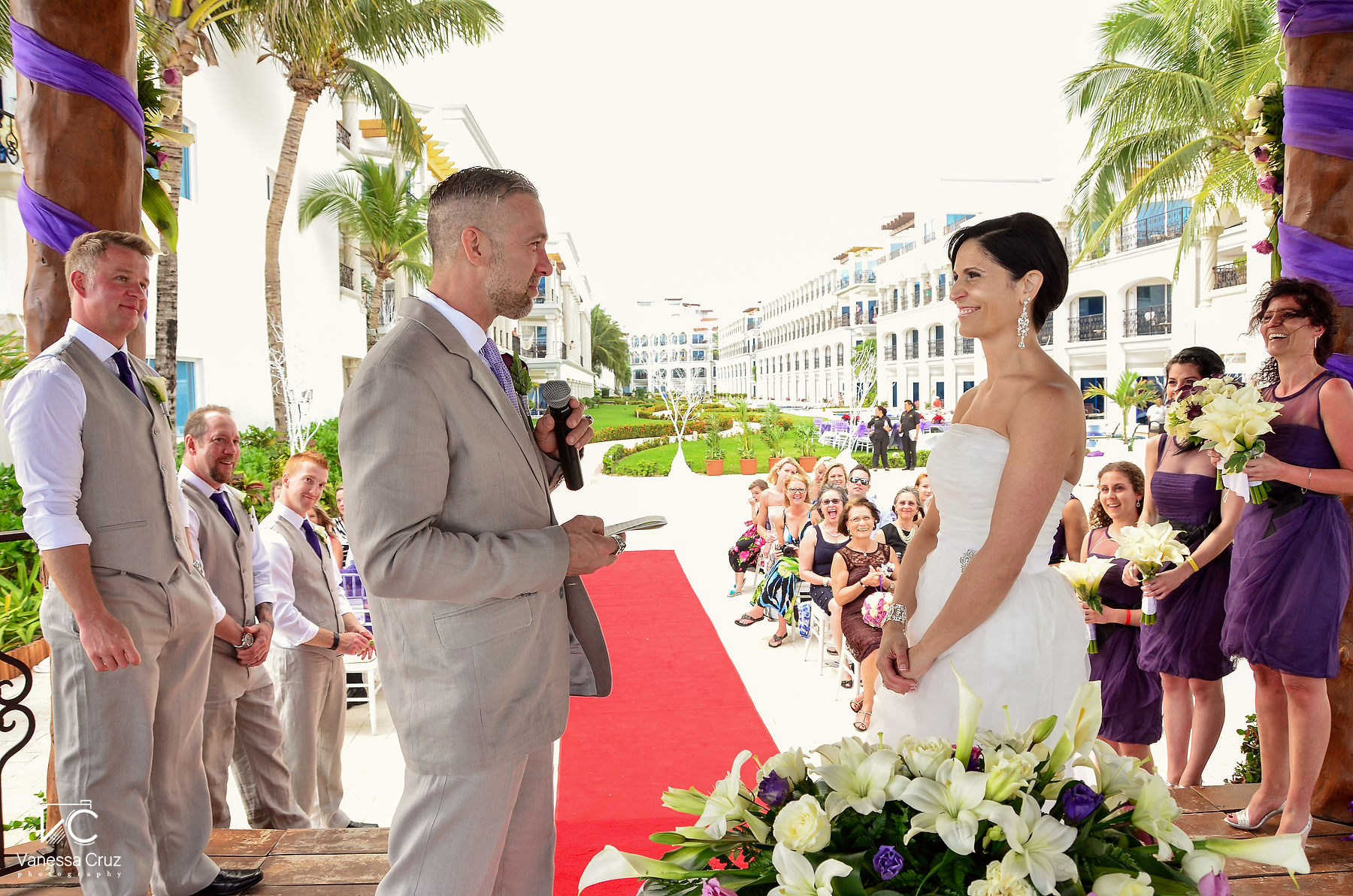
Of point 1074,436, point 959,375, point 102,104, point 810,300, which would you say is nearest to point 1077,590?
point 1074,436

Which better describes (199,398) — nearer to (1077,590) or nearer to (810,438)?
(1077,590)

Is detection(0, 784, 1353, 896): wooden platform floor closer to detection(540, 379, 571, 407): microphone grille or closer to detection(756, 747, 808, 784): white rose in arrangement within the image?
detection(540, 379, 571, 407): microphone grille

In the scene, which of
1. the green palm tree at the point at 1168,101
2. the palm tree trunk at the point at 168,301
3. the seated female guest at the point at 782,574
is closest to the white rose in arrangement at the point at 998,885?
the seated female guest at the point at 782,574

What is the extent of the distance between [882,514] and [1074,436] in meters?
6.14

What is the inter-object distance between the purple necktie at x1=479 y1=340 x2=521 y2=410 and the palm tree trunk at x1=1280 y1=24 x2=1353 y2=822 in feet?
9.19

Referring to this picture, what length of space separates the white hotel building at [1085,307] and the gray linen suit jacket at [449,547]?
1063 centimetres

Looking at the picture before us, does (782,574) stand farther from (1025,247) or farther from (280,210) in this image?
(280,210)

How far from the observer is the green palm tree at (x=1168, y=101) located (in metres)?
14.5

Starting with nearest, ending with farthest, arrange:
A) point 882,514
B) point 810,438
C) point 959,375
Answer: point 882,514, point 810,438, point 959,375

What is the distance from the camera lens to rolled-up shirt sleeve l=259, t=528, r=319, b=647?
362cm

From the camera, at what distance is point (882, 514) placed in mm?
8031

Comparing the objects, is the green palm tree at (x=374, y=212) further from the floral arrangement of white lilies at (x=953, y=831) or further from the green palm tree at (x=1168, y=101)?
the floral arrangement of white lilies at (x=953, y=831)

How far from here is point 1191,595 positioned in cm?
358

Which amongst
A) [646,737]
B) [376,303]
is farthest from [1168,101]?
[376,303]
